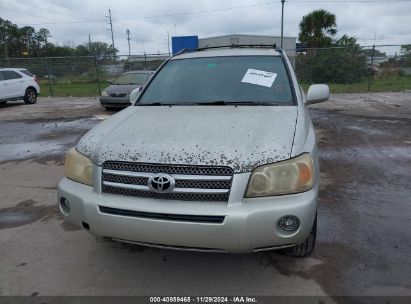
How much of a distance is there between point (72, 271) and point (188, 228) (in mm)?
1264

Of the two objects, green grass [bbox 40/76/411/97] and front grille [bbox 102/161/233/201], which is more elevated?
front grille [bbox 102/161/233/201]

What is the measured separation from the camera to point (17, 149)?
782 centimetres

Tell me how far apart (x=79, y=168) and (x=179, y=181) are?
0.86 metres

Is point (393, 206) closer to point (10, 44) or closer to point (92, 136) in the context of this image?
point (92, 136)

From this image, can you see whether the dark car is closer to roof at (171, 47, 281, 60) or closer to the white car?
the white car

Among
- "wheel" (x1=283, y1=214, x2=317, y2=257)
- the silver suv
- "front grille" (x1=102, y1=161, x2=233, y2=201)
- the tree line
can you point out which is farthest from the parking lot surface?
the tree line

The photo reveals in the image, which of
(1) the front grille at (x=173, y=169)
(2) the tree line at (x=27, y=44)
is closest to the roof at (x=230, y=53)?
(1) the front grille at (x=173, y=169)

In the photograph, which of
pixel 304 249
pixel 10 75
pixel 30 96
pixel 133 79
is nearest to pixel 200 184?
pixel 304 249

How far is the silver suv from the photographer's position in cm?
250

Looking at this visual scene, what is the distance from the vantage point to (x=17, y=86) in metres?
16.2

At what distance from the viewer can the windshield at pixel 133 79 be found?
45.9 feet

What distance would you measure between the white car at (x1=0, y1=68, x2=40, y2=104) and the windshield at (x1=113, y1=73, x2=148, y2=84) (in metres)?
4.90

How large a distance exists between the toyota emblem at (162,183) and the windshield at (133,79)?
11729 millimetres

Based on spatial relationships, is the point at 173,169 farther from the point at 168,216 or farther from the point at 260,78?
the point at 260,78
